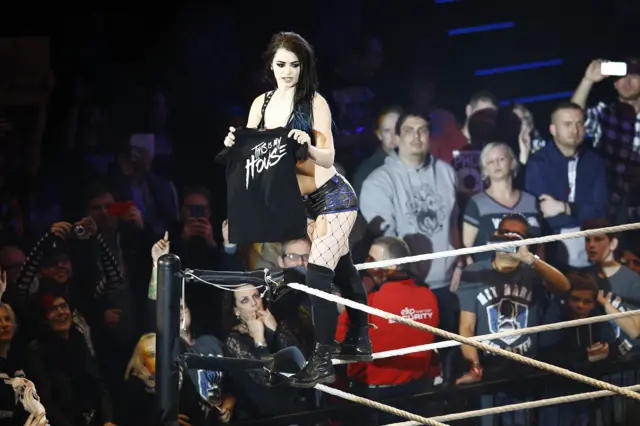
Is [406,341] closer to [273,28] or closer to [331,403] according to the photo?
[331,403]

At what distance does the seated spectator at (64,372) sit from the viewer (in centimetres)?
522

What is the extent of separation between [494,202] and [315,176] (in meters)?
3.35

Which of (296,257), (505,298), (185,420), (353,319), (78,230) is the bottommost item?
(185,420)

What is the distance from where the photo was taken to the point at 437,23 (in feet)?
20.1

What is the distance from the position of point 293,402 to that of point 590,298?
6.40ft

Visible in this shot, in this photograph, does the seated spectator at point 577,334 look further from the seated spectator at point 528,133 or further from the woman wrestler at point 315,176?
the woman wrestler at point 315,176

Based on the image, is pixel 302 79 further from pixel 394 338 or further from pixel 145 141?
pixel 394 338

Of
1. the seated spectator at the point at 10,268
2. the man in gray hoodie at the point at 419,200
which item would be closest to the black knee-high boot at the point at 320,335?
the seated spectator at the point at 10,268

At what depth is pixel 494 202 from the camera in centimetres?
621

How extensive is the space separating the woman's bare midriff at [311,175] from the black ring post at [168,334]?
469 mm

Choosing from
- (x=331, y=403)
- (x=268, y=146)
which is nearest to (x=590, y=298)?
(x=331, y=403)

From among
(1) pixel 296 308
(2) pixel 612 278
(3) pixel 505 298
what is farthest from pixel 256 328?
(2) pixel 612 278

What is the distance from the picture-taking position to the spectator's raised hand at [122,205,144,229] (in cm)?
546

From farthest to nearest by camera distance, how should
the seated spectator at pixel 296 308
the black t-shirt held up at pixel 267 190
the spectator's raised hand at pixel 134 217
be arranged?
the seated spectator at pixel 296 308, the spectator's raised hand at pixel 134 217, the black t-shirt held up at pixel 267 190
